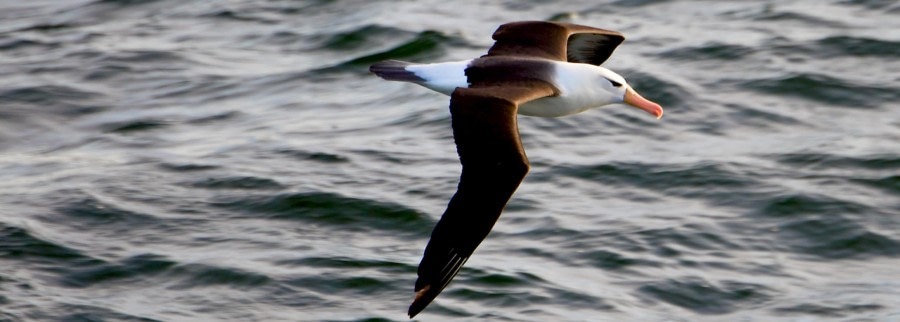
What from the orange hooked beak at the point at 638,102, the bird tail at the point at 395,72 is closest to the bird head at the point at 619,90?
the orange hooked beak at the point at 638,102

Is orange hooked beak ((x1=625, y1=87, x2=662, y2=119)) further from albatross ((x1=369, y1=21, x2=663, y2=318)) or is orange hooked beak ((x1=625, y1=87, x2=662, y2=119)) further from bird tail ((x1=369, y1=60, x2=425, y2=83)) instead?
bird tail ((x1=369, y1=60, x2=425, y2=83))

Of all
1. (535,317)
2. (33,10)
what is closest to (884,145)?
(535,317)

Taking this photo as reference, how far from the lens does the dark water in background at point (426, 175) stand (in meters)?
9.02

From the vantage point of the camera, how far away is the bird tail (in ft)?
25.6

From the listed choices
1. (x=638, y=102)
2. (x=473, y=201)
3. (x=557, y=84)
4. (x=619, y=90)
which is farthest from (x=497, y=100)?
(x=638, y=102)

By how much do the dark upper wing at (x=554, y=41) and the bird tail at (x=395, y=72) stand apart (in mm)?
621

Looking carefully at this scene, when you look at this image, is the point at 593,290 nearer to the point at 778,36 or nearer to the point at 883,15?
the point at 778,36

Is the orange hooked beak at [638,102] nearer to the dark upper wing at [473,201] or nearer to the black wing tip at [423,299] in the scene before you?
the dark upper wing at [473,201]

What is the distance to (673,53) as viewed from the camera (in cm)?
1262

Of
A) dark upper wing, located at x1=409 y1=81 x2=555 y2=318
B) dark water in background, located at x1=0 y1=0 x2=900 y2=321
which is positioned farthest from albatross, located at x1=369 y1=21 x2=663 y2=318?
dark water in background, located at x1=0 y1=0 x2=900 y2=321

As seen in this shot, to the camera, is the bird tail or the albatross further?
the bird tail

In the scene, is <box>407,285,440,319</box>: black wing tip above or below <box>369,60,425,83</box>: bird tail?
below

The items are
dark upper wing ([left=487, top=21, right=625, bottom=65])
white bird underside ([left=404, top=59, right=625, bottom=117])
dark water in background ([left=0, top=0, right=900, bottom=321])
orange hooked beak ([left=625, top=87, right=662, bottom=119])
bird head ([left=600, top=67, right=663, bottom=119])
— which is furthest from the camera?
dark water in background ([left=0, top=0, right=900, bottom=321])

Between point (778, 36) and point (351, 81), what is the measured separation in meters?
3.34
